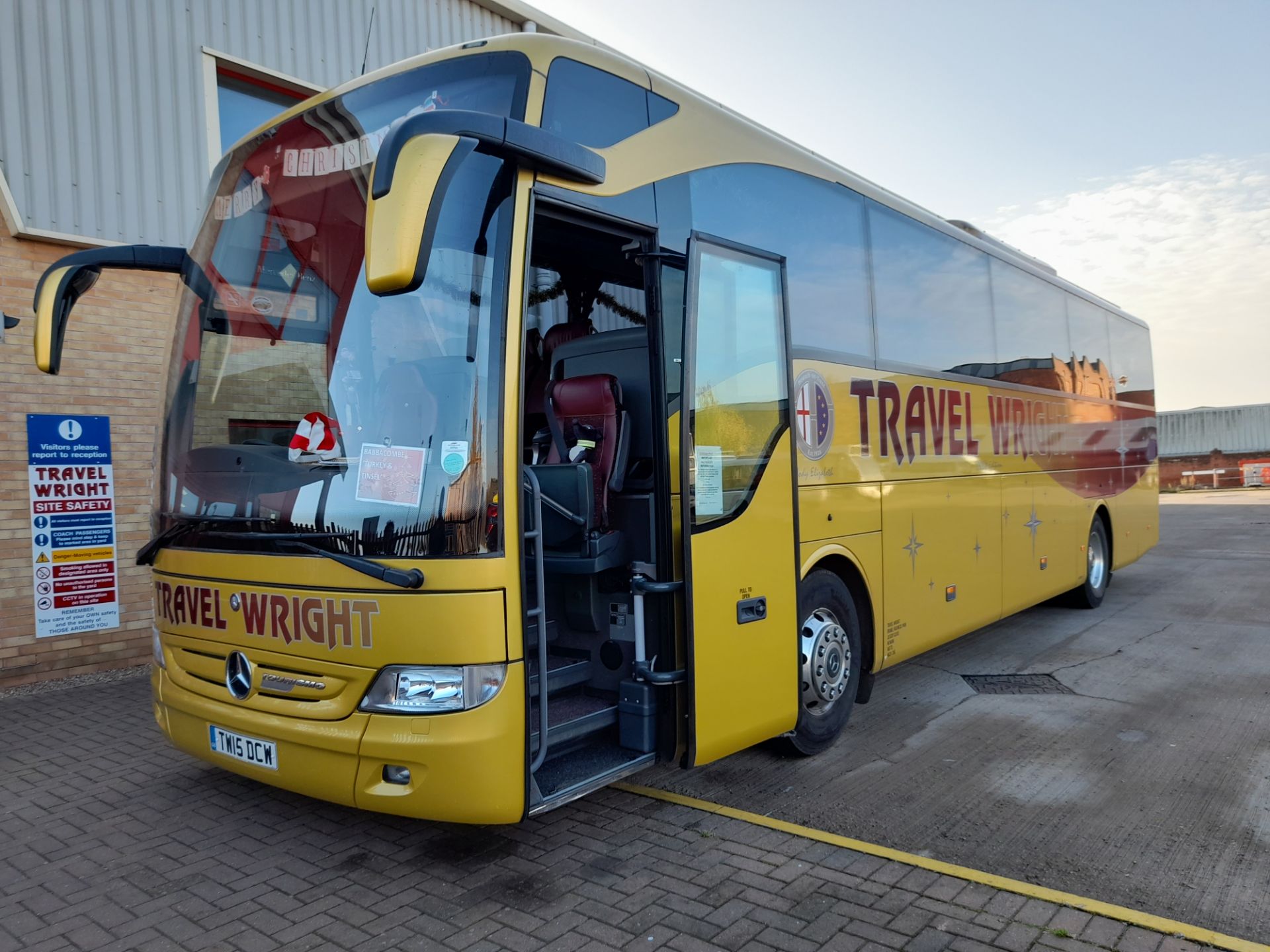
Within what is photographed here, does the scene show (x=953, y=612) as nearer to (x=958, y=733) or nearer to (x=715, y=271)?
Result: (x=958, y=733)

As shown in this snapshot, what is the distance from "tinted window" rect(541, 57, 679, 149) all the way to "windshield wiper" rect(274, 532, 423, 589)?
6.17ft

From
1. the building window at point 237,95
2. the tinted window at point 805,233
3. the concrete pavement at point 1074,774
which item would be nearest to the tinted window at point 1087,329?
the concrete pavement at point 1074,774

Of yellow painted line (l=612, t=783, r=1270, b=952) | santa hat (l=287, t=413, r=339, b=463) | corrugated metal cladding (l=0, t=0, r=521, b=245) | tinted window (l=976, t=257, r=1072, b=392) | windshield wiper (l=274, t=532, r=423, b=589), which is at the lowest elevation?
yellow painted line (l=612, t=783, r=1270, b=952)

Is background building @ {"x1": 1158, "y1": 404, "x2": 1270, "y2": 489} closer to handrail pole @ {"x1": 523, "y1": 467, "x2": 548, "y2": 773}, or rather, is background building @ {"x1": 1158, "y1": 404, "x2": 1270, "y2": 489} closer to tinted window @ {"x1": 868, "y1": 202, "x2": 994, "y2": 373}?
tinted window @ {"x1": 868, "y1": 202, "x2": 994, "y2": 373}

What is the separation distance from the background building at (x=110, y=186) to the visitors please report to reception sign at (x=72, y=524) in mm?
70

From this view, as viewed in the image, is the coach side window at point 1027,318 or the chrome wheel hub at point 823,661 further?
the coach side window at point 1027,318

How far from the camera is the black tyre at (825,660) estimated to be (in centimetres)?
516

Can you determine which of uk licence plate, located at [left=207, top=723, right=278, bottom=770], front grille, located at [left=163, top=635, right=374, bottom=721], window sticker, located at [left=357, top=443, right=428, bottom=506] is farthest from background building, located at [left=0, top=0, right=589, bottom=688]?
window sticker, located at [left=357, top=443, right=428, bottom=506]

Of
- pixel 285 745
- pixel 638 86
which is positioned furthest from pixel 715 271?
pixel 285 745

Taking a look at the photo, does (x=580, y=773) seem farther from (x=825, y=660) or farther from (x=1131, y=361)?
(x=1131, y=361)

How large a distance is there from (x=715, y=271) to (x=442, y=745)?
2637 millimetres

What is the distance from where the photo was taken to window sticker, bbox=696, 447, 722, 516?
14.0ft

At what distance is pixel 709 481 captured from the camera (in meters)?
4.33

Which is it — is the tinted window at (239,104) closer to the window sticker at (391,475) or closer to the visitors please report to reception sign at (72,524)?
the visitors please report to reception sign at (72,524)
